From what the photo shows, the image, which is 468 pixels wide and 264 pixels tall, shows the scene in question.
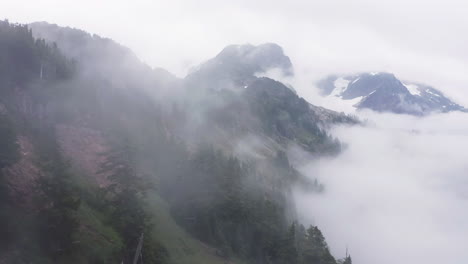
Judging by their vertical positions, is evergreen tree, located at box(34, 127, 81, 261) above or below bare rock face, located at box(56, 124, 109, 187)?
below

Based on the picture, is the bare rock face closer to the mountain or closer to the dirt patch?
the mountain

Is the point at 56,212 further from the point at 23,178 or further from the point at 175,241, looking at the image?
the point at 175,241

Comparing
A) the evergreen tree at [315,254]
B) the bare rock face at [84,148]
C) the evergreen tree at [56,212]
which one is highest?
the bare rock face at [84,148]

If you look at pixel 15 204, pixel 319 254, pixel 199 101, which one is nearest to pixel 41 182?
pixel 15 204

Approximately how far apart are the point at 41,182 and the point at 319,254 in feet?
199

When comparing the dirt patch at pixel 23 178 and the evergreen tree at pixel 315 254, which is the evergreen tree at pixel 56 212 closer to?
the dirt patch at pixel 23 178

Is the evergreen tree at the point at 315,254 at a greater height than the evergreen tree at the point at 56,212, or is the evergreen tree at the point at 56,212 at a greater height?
the evergreen tree at the point at 315,254

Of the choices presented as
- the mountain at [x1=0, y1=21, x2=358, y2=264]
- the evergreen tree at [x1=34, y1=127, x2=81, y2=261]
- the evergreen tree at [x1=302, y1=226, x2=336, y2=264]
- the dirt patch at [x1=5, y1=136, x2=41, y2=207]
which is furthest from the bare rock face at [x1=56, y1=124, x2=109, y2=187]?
the evergreen tree at [x1=302, y1=226, x2=336, y2=264]

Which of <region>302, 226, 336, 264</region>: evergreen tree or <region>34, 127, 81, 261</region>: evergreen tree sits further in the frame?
<region>302, 226, 336, 264</region>: evergreen tree

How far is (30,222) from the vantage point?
49.5 m

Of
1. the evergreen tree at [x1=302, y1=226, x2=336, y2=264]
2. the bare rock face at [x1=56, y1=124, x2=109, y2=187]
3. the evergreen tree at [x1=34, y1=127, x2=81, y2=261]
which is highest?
the bare rock face at [x1=56, y1=124, x2=109, y2=187]

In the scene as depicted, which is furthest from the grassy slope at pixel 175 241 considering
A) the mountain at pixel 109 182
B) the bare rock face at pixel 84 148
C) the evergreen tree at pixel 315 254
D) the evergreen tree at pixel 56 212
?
the evergreen tree at pixel 56 212

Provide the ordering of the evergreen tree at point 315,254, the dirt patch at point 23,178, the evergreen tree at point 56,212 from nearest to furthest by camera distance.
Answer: the evergreen tree at point 56,212 → the dirt patch at point 23,178 → the evergreen tree at point 315,254

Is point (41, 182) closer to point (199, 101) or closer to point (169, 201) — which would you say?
point (169, 201)
